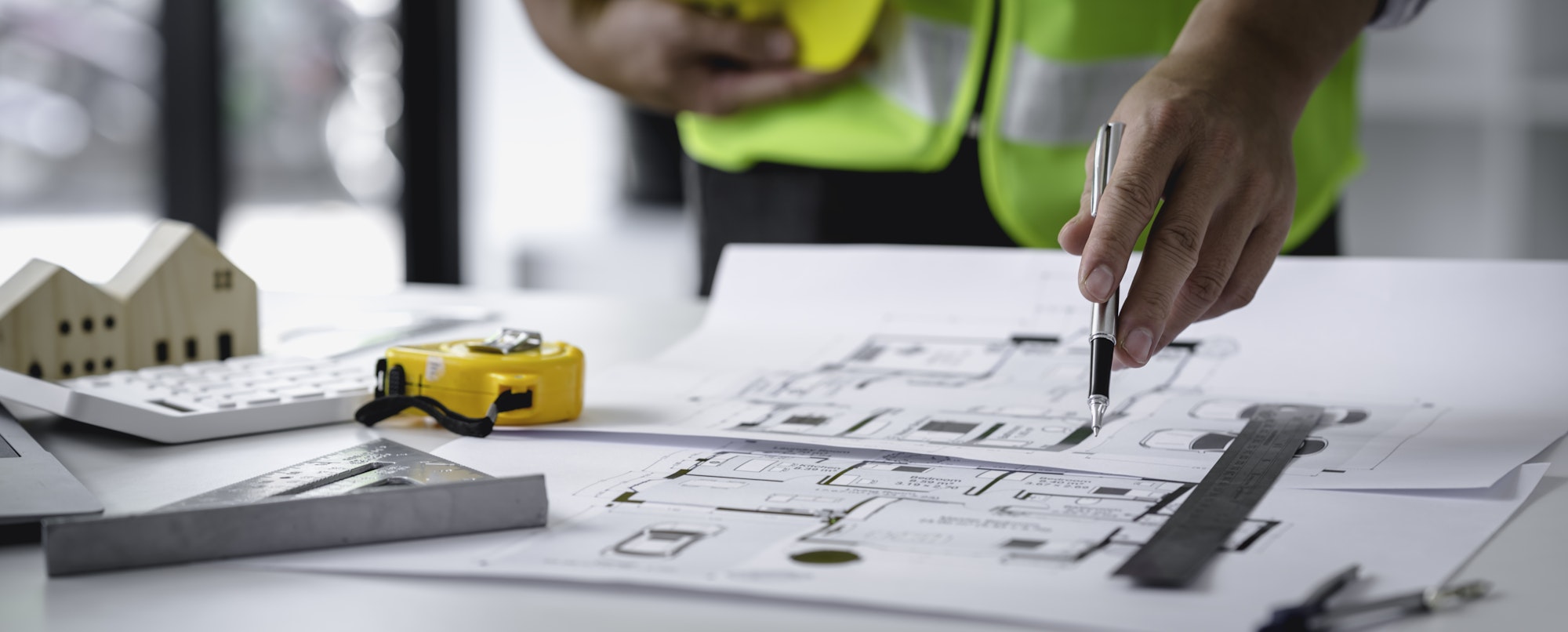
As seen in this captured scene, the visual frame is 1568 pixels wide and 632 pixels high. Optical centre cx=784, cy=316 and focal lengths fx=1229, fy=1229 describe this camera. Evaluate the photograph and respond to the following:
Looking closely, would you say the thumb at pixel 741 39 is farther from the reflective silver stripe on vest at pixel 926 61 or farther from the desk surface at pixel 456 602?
the desk surface at pixel 456 602

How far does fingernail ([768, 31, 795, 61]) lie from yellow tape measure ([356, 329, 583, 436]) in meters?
0.58

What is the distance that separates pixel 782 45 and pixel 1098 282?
2.19 feet

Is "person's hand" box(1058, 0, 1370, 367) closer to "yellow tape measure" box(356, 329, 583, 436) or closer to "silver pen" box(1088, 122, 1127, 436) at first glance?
"silver pen" box(1088, 122, 1127, 436)

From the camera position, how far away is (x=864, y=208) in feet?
4.11

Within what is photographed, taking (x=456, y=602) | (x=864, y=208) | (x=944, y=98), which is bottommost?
(x=456, y=602)

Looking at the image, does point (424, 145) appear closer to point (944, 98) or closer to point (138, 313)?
point (944, 98)

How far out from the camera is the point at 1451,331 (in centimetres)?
77

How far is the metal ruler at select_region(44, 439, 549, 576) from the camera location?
423 mm

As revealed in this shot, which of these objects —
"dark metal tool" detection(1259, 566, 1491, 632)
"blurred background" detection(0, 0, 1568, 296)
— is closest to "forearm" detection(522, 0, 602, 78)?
"dark metal tool" detection(1259, 566, 1491, 632)

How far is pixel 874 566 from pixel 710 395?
0.33 m

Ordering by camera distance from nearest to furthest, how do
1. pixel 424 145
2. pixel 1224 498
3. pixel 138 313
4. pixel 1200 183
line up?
pixel 1224 498
pixel 1200 183
pixel 138 313
pixel 424 145

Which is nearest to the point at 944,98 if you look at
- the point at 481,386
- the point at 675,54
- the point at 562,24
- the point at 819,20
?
the point at 819,20

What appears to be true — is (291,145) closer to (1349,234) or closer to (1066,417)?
(1349,234)

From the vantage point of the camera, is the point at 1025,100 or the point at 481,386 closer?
the point at 481,386
